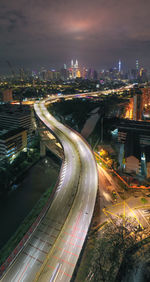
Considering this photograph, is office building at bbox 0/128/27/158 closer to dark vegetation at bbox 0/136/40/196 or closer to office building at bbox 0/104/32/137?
dark vegetation at bbox 0/136/40/196

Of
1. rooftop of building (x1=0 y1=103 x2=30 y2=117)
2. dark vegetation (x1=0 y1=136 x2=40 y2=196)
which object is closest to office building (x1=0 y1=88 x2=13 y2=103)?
rooftop of building (x1=0 y1=103 x2=30 y2=117)

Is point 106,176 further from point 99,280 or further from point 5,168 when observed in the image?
point 5,168

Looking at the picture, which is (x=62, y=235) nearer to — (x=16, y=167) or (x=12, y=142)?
(x=16, y=167)

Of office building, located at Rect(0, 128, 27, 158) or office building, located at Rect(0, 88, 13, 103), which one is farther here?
office building, located at Rect(0, 88, 13, 103)

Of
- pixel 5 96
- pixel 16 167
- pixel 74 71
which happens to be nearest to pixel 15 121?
pixel 16 167

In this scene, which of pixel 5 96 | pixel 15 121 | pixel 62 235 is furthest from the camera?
pixel 5 96

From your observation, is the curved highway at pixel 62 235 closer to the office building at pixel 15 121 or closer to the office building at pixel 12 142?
the office building at pixel 12 142

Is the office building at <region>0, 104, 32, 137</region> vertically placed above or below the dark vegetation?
above

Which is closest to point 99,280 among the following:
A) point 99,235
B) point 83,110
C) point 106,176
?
point 99,235
